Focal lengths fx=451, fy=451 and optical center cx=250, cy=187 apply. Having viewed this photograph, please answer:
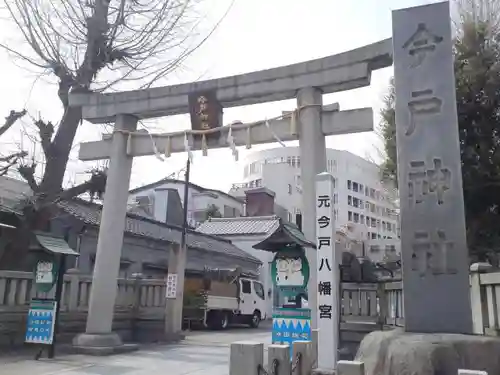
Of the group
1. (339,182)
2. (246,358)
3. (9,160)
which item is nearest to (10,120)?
(9,160)

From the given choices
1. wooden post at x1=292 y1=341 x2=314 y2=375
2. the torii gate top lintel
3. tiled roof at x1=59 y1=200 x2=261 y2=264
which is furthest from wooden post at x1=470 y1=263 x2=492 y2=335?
tiled roof at x1=59 y1=200 x2=261 y2=264

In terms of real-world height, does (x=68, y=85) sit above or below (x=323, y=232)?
above

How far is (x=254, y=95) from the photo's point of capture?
33.9ft

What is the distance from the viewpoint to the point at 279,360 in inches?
197

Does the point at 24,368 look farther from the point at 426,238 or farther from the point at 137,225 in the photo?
the point at 137,225

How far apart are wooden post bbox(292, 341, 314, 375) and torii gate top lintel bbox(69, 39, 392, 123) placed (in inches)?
227

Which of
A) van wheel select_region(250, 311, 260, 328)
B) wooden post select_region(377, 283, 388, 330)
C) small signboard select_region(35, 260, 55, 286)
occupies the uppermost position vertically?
small signboard select_region(35, 260, 55, 286)

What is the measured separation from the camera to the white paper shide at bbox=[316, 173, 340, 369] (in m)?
6.40

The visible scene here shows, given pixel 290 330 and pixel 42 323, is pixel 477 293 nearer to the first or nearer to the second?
pixel 290 330

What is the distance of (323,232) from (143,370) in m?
4.28

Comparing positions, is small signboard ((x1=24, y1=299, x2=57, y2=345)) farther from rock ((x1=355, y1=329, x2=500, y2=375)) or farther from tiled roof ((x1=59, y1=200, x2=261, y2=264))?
rock ((x1=355, y1=329, x2=500, y2=375))

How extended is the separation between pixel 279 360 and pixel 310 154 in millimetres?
5085

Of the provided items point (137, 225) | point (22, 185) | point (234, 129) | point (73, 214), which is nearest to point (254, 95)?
point (234, 129)

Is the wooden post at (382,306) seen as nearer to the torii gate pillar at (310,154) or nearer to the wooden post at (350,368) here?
the torii gate pillar at (310,154)
